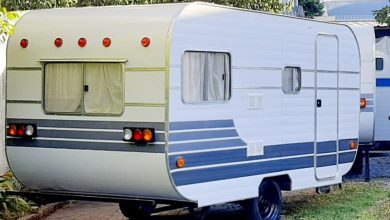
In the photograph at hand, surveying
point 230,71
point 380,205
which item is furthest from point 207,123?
point 380,205

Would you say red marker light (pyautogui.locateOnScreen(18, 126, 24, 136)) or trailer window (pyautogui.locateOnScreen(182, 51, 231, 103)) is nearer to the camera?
trailer window (pyautogui.locateOnScreen(182, 51, 231, 103))

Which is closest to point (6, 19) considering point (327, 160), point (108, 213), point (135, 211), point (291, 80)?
point (135, 211)

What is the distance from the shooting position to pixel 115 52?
359 inches

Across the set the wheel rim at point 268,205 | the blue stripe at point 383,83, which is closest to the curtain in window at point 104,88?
the wheel rim at point 268,205

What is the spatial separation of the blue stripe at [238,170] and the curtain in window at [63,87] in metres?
1.50

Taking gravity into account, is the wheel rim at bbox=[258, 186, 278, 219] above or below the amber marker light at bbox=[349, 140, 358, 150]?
below

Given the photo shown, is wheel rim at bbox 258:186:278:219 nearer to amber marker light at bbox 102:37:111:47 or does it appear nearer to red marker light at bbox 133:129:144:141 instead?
red marker light at bbox 133:129:144:141

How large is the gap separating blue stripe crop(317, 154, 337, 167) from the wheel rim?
104 centimetres

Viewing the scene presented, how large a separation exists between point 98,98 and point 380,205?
5.12 metres

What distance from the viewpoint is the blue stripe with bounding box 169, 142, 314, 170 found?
9031 mm

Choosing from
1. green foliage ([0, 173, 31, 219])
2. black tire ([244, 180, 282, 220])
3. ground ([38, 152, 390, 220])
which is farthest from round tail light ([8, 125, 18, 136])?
black tire ([244, 180, 282, 220])

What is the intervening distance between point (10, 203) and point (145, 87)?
334cm

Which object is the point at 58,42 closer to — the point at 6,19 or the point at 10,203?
the point at 6,19

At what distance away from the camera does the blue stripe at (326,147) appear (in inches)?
455
